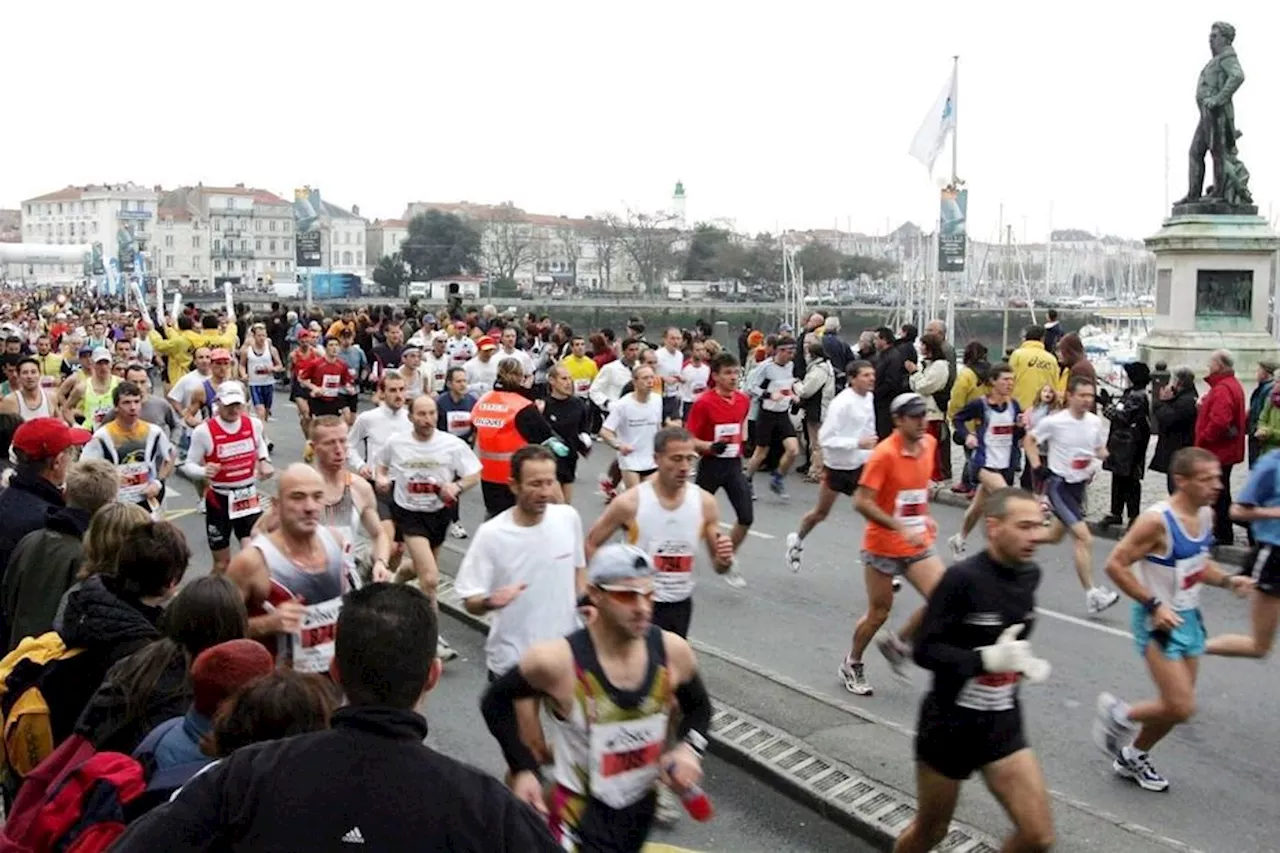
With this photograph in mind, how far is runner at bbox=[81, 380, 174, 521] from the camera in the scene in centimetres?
927

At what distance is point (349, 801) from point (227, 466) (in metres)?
7.27

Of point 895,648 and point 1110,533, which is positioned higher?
point 895,648

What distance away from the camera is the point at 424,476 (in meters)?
8.62

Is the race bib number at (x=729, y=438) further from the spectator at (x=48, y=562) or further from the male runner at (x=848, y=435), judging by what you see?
the spectator at (x=48, y=562)

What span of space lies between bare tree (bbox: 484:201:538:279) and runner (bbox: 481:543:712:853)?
11032 centimetres

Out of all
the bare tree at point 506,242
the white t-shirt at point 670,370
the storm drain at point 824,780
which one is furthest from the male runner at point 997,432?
the bare tree at point 506,242

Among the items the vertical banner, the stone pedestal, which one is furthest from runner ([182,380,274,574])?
the stone pedestal

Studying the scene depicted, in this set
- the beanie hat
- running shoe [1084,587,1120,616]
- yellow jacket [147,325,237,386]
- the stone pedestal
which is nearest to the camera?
the beanie hat

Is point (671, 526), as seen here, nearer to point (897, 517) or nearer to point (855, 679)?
point (897, 517)

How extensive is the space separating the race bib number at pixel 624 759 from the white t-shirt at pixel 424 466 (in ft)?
15.3

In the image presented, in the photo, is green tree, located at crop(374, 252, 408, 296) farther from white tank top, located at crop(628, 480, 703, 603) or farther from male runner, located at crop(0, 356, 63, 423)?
white tank top, located at crop(628, 480, 703, 603)

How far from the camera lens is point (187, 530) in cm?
1323

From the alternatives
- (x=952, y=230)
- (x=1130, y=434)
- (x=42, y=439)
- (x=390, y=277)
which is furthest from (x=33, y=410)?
(x=390, y=277)

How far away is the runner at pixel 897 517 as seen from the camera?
768cm
